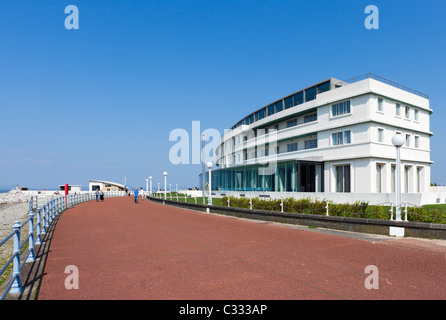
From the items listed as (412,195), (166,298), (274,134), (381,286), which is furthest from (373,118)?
(166,298)

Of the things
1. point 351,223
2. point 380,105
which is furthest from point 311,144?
point 351,223

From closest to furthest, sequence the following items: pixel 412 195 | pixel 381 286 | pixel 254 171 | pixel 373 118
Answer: pixel 381 286, pixel 412 195, pixel 373 118, pixel 254 171

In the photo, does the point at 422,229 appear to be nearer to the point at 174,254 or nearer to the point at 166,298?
the point at 174,254

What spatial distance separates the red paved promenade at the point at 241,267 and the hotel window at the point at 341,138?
18287mm

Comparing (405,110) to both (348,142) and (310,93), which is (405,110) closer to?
(348,142)

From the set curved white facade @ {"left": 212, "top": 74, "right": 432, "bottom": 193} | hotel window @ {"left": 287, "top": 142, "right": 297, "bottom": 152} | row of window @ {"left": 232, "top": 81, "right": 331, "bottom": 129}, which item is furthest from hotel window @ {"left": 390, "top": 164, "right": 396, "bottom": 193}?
hotel window @ {"left": 287, "top": 142, "right": 297, "bottom": 152}

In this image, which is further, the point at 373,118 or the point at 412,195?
the point at 373,118

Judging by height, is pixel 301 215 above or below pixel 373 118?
below

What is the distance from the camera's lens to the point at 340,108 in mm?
27547

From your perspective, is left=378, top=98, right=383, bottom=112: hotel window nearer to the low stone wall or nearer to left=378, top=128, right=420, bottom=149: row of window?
left=378, top=128, right=420, bottom=149: row of window

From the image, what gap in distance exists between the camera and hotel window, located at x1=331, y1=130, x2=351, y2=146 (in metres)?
26.7

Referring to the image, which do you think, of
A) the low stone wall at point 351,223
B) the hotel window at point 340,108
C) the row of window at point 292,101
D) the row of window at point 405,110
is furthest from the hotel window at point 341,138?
the low stone wall at point 351,223
